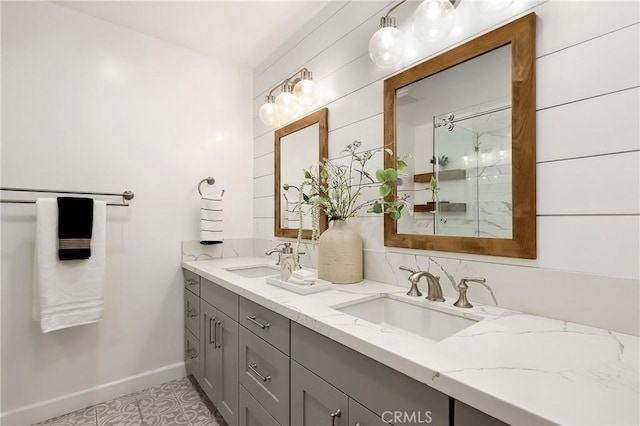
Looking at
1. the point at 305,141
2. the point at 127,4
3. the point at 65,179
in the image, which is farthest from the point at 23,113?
the point at 305,141

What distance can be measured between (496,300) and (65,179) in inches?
87.9

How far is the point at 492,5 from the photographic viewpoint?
1.02 meters

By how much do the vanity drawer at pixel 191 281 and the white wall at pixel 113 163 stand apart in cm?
Result: 6

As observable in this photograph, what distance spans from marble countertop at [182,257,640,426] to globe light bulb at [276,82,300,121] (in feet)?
4.45

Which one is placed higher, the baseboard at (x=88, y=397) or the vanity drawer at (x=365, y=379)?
the vanity drawer at (x=365, y=379)

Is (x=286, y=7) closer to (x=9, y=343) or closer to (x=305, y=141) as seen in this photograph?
(x=305, y=141)

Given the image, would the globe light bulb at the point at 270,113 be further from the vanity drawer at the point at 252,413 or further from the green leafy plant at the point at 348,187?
the vanity drawer at the point at 252,413

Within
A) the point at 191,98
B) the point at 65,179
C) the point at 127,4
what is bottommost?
the point at 65,179

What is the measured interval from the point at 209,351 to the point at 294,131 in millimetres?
1419

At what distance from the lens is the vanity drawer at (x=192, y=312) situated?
1898 mm

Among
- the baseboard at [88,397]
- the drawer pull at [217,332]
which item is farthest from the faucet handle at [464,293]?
the baseboard at [88,397]

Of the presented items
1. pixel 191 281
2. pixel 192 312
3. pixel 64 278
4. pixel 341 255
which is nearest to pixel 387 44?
pixel 341 255

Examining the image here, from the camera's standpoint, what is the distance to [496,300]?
1.02 meters

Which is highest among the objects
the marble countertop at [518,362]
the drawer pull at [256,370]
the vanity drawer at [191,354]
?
the marble countertop at [518,362]
